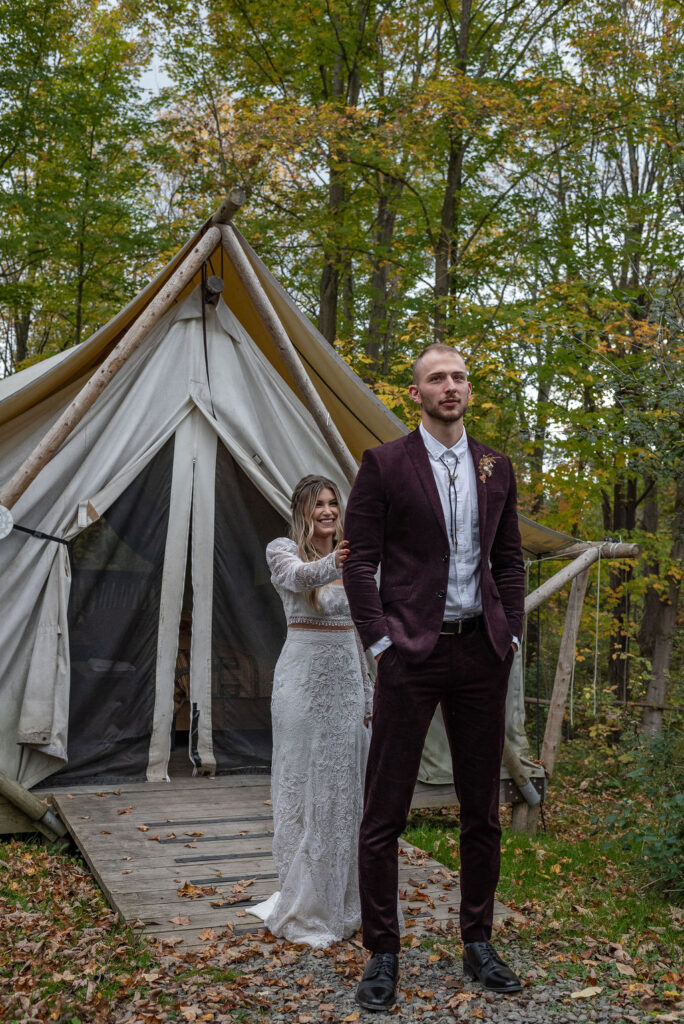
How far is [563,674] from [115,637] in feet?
9.67

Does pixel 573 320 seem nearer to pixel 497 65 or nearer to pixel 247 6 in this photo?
pixel 497 65

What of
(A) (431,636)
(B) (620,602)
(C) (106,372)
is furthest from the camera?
(B) (620,602)

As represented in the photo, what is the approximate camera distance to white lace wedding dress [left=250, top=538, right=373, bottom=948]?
3.32 meters

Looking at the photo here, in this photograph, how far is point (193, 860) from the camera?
13.7 ft

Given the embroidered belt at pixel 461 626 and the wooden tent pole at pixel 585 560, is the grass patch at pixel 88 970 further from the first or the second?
the wooden tent pole at pixel 585 560

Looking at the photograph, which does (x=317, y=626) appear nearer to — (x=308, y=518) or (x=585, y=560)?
(x=308, y=518)

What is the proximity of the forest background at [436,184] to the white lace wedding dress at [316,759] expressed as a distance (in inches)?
191

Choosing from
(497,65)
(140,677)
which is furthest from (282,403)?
(497,65)

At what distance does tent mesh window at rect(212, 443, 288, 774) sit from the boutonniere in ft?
10.2

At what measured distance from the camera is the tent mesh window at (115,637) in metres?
5.38

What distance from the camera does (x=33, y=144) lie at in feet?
37.2

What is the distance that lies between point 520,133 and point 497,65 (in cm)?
206

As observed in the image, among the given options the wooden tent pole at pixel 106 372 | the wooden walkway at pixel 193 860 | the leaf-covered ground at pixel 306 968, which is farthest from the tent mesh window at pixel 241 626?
the leaf-covered ground at pixel 306 968

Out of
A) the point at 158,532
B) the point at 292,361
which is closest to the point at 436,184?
the point at 292,361
